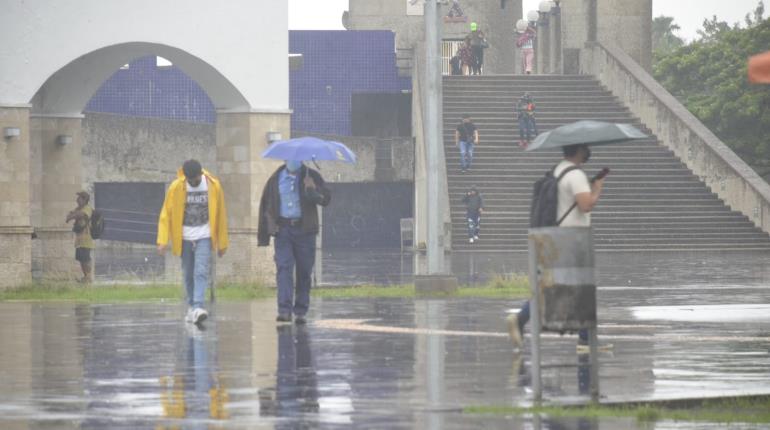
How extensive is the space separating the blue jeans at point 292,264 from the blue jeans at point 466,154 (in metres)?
33.0

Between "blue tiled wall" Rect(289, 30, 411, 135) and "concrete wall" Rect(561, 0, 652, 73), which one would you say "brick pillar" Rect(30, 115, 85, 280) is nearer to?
"concrete wall" Rect(561, 0, 652, 73)

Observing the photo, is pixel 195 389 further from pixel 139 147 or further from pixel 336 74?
pixel 336 74

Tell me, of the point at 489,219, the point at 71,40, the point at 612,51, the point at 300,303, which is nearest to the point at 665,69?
the point at 612,51

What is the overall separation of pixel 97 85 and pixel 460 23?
2158 inches

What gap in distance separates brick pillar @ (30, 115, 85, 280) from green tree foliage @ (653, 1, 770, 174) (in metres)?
37.0

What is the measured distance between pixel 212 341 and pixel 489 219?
109 ft

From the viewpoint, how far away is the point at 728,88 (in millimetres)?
68875

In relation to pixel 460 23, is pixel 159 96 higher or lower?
lower

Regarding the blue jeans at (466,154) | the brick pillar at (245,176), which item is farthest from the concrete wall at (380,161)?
the brick pillar at (245,176)

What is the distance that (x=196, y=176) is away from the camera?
19.7m

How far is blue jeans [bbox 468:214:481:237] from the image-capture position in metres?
49.2

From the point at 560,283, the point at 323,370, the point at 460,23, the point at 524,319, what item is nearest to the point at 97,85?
the point at 524,319

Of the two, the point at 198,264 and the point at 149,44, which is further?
the point at 149,44

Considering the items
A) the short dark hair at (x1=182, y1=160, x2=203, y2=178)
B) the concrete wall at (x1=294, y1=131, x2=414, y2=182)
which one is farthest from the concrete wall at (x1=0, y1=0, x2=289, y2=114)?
the concrete wall at (x1=294, y1=131, x2=414, y2=182)
